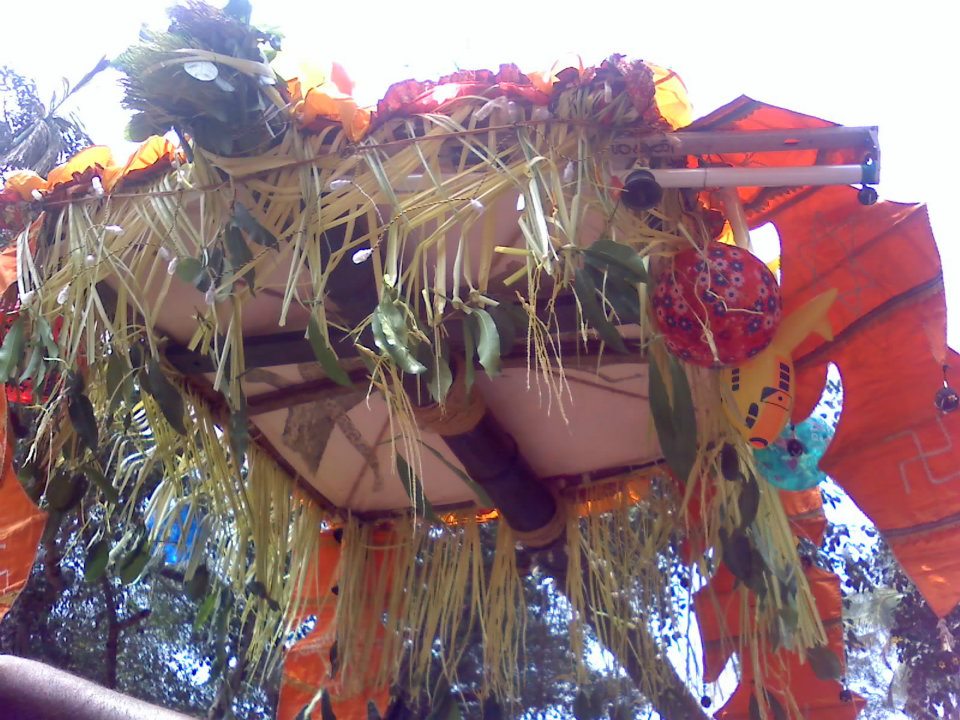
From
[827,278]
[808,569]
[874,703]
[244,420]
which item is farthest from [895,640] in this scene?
[244,420]

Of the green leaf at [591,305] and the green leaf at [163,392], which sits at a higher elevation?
the green leaf at [163,392]

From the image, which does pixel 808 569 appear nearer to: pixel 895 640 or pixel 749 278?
pixel 749 278

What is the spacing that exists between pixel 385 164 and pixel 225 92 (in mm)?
241

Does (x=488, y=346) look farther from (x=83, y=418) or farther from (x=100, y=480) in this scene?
(x=100, y=480)

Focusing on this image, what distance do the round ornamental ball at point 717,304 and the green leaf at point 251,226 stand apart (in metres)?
0.57

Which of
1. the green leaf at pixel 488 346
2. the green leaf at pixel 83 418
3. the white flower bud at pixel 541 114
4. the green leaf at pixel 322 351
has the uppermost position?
the white flower bud at pixel 541 114

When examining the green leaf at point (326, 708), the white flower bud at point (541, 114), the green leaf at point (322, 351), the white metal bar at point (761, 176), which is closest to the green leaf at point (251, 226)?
the green leaf at point (322, 351)

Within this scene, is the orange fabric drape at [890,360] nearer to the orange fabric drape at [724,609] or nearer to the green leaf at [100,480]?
the orange fabric drape at [724,609]

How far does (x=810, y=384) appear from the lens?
1.59 meters

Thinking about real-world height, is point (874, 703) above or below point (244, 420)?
above

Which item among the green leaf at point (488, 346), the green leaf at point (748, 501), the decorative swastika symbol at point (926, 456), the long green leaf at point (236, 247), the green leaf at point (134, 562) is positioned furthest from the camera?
the green leaf at point (134, 562)

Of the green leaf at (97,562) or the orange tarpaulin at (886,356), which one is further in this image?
the green leaf at (97,562)

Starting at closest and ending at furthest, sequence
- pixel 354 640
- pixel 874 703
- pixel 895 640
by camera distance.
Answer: pixel 354 640 → pixel 895 640 → pixel 874 703

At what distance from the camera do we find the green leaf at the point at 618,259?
1182 mm
